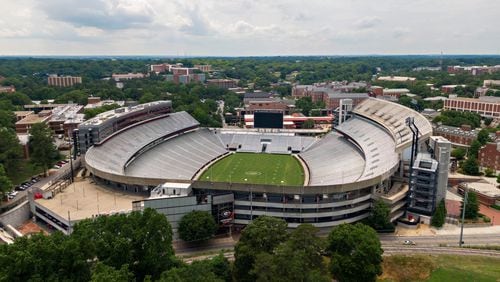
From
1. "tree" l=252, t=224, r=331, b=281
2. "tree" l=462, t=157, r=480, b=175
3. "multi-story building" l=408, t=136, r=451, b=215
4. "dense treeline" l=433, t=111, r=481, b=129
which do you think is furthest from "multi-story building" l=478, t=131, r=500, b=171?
"tree" l=252, t=224, r=331, b=281

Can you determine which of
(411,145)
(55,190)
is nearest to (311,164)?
(411,145)

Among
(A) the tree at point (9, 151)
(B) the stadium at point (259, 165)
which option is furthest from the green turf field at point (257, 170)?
(A) the tree at point (9, 151)

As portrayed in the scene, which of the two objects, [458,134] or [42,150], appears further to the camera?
[458,134]

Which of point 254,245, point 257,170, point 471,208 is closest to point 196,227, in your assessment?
point 254,245

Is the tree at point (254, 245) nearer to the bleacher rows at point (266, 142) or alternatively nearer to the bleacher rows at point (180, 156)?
the bleacher rows at point (180, 156)

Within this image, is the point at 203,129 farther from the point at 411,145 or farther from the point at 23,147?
the point at 411,145

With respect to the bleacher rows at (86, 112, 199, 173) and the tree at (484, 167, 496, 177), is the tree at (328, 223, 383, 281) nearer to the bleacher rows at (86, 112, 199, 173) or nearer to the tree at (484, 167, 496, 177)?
the bleacher rows at (86, 112, 199, 173)

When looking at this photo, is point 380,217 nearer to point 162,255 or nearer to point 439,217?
point 439,217
